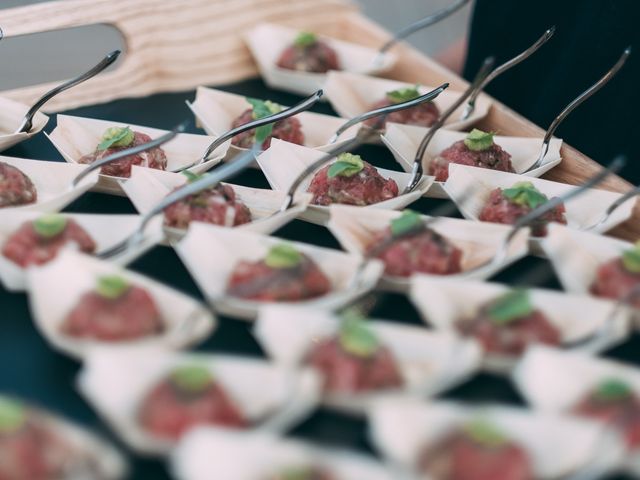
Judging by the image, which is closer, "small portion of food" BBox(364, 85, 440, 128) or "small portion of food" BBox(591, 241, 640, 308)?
"small portion of food" BBox(591, 241, 640, 308)

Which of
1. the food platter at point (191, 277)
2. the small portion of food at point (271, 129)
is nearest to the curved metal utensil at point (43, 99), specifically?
the food platter at point (191, 277)

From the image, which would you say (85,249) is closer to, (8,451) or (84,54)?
(8,451)

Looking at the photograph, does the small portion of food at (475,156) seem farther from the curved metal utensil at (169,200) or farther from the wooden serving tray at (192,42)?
the curved metal utensil at (169,200)

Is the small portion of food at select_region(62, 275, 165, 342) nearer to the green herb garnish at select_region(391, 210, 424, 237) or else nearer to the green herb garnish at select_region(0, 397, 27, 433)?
the green herb garnish at select_region(0, 397, 27, 433)

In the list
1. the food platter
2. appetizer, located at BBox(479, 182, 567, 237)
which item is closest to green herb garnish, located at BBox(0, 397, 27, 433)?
the food platter

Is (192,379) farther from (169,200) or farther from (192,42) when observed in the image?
(192,42)
